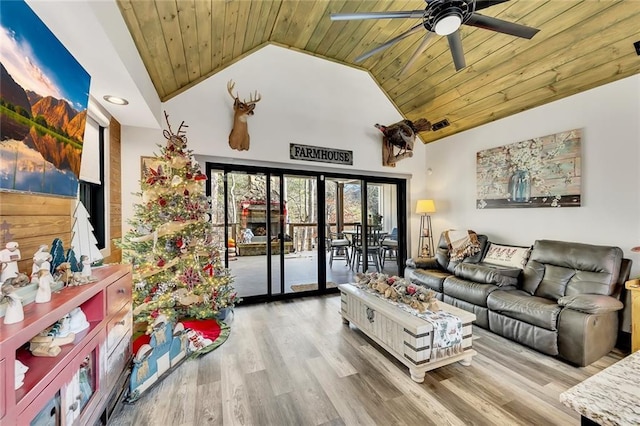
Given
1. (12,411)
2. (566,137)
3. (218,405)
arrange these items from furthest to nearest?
(566,137), (218,405), (12,411)

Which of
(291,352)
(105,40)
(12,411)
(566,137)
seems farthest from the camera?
(566,137)

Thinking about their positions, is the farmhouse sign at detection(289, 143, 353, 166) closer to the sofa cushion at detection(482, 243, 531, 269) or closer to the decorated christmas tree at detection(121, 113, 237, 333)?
the decorated christmas tree at detection(121, 113, 237, 333)

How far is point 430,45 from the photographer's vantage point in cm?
342

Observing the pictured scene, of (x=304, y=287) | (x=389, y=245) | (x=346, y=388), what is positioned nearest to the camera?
(x=346, y=388)

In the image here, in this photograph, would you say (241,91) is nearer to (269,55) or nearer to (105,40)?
(269,55)

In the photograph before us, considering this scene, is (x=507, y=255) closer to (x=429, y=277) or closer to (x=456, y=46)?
(x=429, y=277)

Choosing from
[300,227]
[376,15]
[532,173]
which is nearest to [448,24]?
[376,15]

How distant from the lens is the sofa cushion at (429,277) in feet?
12.0

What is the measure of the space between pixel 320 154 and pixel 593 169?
345 centimetres

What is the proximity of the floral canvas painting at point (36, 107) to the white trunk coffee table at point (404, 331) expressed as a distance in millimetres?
2644

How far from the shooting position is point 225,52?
132 inches

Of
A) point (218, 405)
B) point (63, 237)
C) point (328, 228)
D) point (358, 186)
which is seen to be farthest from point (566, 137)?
point (63, 237)

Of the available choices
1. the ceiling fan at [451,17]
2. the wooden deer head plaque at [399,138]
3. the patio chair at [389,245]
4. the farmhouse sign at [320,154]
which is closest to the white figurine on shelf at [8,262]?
the ceiling fan at [451,17]

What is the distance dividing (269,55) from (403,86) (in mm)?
2212
